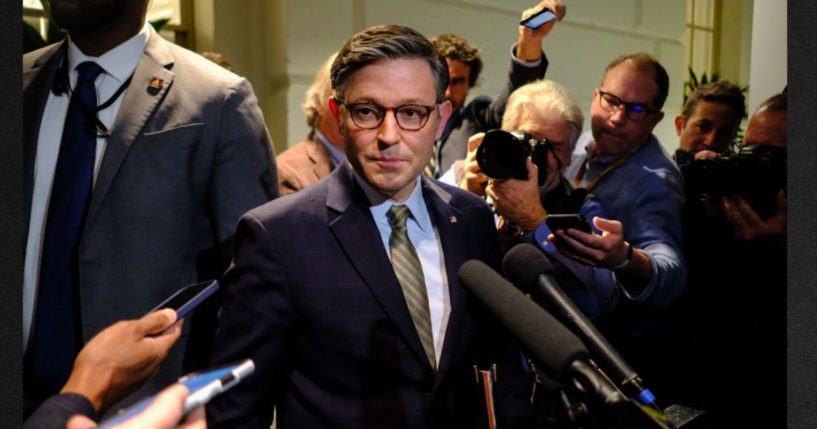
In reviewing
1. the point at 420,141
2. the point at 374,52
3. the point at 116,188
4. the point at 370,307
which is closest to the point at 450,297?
the point at 370,307

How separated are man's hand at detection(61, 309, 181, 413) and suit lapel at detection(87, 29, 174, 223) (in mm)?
198

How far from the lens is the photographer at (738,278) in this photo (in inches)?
62.5

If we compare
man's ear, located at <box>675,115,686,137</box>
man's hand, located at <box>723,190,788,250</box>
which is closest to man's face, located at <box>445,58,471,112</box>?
man's ear, located at <box>675,115,686,137</box>

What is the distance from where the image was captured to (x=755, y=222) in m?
1.60

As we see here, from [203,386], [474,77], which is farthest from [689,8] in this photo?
[203,386]

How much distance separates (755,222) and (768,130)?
21 centimetres

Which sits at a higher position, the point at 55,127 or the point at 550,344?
the point at 55,127

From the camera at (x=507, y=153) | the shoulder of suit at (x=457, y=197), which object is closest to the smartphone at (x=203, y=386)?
the shoulder of suit at (x=457, y=197)

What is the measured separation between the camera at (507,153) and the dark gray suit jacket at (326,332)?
0.30 meters

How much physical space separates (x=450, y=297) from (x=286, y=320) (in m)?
0.28

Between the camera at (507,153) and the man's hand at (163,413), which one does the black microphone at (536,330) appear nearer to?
the man's hand at (163,413)

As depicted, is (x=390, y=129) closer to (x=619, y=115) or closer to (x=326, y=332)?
(x=326, y=332)

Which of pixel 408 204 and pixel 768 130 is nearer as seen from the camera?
pixel 408 204

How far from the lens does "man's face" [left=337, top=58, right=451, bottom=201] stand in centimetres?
117
